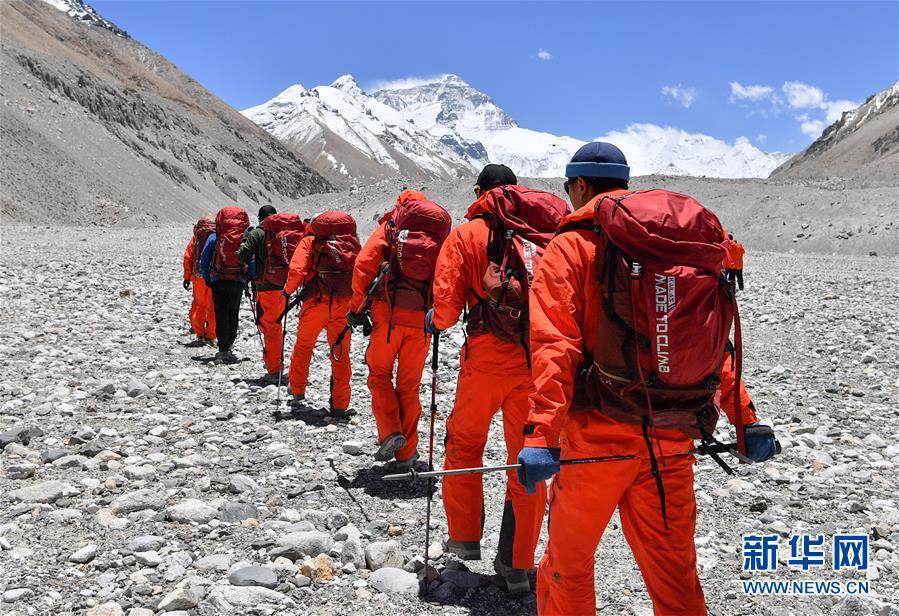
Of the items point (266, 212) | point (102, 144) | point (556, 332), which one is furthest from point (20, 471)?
point (102, 144)

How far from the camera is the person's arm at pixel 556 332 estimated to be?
3297 mm

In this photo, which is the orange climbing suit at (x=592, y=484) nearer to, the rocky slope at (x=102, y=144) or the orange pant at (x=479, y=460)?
the orange pant at (x=479, y=460)

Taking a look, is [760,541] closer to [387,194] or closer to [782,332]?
[782,332]

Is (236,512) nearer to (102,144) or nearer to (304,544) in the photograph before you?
(304,544)

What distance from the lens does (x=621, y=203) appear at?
3346mm

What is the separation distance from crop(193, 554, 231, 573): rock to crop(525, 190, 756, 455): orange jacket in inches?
103

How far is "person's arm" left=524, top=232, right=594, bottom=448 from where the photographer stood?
3297 millimetres

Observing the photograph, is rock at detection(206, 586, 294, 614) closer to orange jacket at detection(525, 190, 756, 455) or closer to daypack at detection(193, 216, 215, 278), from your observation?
orange jacket at detection(525, 190, 756, 455)

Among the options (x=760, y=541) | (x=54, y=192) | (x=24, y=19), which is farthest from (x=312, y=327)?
(x=24, y=19)

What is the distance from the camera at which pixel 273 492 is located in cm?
649

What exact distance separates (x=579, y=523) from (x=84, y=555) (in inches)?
132

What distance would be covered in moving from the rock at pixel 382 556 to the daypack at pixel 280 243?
19.2 feet

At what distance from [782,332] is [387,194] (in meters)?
39.7

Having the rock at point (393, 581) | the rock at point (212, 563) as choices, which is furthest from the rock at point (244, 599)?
the rock at point (393, 581)
